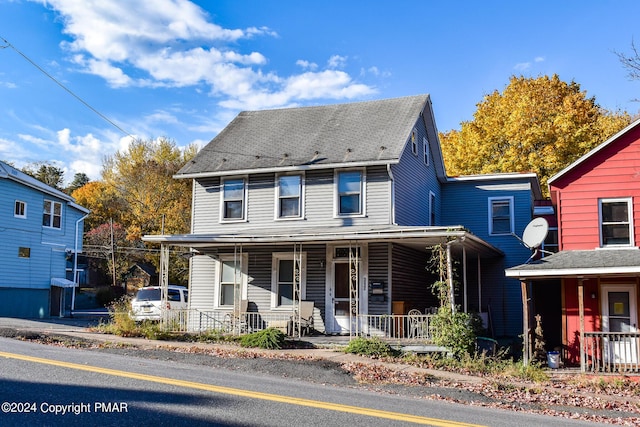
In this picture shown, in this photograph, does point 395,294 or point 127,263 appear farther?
point 127,263

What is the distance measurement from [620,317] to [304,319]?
8708mm

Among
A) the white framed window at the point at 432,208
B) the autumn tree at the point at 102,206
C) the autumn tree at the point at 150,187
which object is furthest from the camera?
the autumn tree at the point at 102,206

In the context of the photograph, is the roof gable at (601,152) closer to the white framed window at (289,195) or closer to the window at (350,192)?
the window at (350,192)

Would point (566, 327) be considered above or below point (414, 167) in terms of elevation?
below

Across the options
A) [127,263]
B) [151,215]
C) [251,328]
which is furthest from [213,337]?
[127,263]

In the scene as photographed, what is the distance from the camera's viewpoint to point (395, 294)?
18.8 metres

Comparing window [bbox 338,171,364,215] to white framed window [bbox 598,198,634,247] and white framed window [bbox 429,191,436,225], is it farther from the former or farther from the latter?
white framed window [bbox 598,198,634,247]

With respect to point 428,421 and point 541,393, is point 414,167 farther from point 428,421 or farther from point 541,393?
point 428,421

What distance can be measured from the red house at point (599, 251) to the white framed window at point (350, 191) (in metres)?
5.73

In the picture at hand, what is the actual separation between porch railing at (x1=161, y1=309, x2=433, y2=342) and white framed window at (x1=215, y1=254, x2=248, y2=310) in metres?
0.48

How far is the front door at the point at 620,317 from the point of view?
15320mm

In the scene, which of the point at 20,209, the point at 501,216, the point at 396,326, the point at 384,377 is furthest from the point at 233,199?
the point at 20,209

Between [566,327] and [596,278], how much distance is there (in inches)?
60.6


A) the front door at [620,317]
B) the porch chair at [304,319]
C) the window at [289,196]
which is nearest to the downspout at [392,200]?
the window at [289,196]
